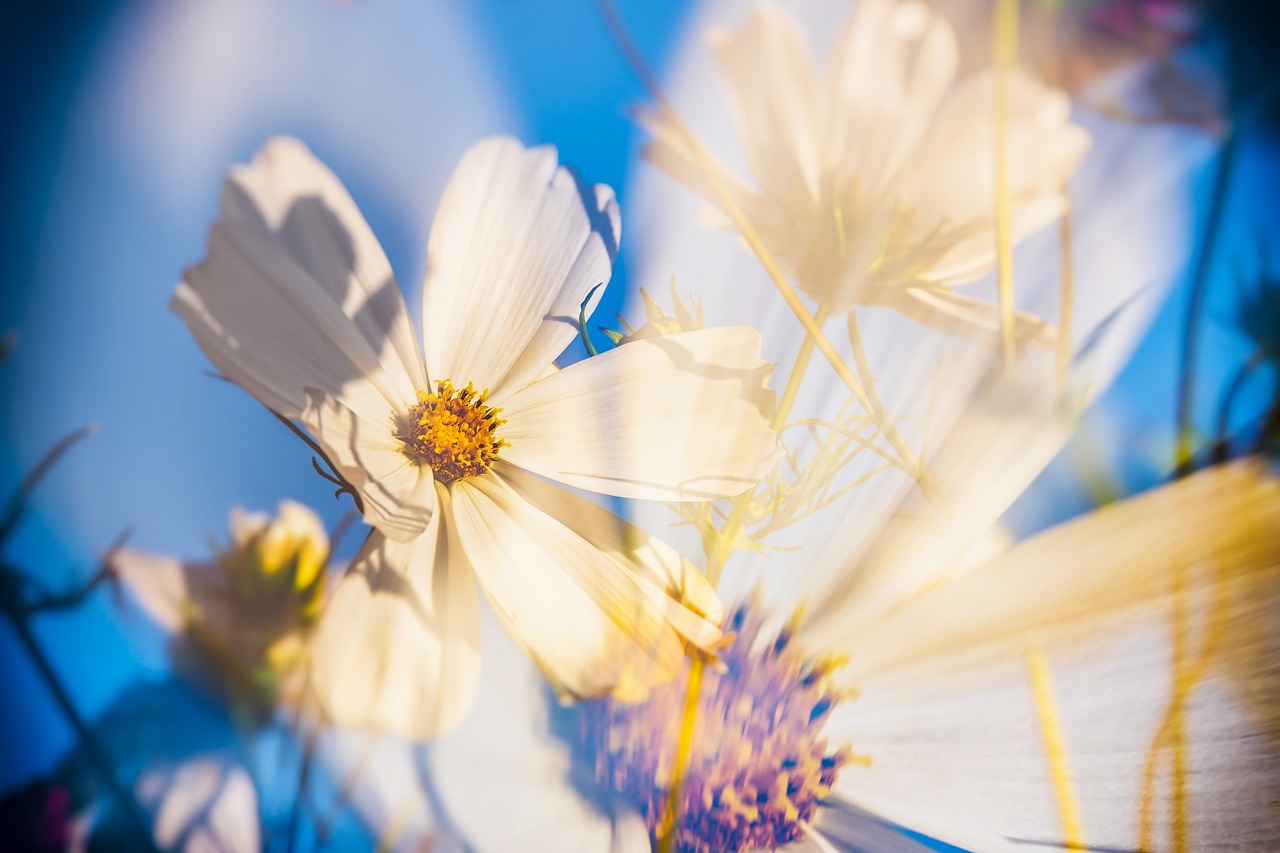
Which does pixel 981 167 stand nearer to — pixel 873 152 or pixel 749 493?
pixel 873 152

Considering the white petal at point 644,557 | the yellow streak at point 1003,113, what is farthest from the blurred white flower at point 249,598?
the yellow streak at point 1003,113

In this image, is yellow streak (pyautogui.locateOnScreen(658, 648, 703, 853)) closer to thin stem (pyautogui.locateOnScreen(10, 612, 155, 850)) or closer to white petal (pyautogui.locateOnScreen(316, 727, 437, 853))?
white petal (pyautogui.locateOnScreen(316, 727, 437, 853))

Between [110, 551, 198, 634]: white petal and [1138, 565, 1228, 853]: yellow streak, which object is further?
[1138, 565, 1228, 853]: yellow streak

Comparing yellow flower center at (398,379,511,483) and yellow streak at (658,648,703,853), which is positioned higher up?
yellow flower center at (398,379,511,483)

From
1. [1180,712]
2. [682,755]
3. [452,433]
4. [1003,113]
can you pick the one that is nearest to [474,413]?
[452,433]

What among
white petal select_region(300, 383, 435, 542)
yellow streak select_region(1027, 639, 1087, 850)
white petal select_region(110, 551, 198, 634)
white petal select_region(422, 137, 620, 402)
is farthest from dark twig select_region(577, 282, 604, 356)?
yellow streak select_region(1027, 639, 1087, 850)

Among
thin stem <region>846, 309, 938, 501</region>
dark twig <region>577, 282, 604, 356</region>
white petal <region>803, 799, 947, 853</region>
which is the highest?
thin stem <region>846, 309, 938, 501</region>
